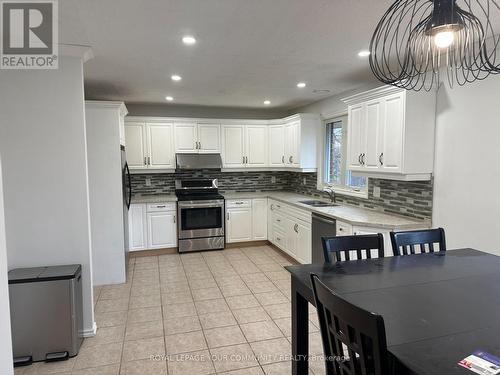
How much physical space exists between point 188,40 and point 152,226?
3.34m

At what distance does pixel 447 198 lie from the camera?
2.94m

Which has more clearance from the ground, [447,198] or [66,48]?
[66,48]

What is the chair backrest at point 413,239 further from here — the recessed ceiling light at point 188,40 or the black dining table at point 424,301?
the recessed ceiling light at point 188,40

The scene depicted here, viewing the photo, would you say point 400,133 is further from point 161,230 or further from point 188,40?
point 161,230

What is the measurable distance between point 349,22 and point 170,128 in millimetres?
3779

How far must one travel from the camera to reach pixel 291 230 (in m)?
4.76

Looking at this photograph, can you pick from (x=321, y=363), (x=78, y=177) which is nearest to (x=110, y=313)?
(x=78, y=177)

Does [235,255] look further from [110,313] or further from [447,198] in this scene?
[447,198]

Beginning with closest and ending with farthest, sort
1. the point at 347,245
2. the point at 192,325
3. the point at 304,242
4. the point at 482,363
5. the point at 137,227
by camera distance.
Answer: the point at 482,363 < the point at 347,245 < the point at 192,325 < the point at 304,242 < the point at 137,227

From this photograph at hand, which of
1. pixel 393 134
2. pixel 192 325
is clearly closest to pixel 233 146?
pixel 393 134

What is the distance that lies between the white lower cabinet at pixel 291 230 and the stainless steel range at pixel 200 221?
839mm

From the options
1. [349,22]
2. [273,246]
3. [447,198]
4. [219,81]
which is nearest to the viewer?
[349,22]

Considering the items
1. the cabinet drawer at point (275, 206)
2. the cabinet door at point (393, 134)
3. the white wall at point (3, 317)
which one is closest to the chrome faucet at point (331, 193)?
the cabinet drawer at point (275, 206)

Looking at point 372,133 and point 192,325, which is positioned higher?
point 372,133
